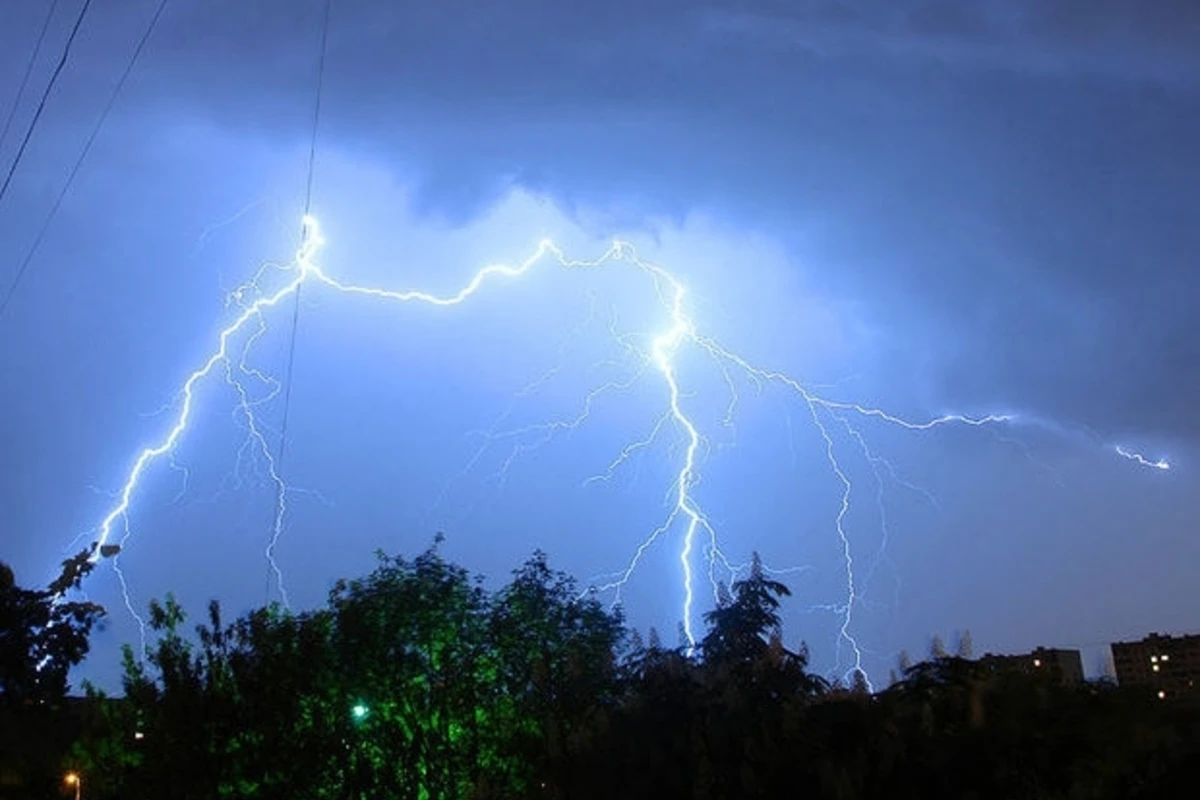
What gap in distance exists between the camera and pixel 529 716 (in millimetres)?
14438

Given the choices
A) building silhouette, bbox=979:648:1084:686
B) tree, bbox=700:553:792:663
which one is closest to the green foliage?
tree, bbox=700:553:792:663

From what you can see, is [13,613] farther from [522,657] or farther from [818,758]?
[818,758]

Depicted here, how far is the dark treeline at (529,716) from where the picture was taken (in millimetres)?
5797

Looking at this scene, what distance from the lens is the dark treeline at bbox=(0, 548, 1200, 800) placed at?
5797 mm

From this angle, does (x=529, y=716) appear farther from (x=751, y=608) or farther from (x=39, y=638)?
(x=39, y=638)

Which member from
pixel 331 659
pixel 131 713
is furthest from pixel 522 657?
pixel 131 713

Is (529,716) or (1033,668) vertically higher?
(529,716)

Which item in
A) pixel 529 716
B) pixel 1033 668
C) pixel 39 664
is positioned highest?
pixel 39 664

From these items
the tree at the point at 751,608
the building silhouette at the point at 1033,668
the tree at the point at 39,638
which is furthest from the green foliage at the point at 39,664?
the building silhouette at the point at 1033,668

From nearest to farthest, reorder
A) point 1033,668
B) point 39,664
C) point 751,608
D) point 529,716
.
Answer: point 1033,668 < point 529,716 < point 751,608 < point 39,664

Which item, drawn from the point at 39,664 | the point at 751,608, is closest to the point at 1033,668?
the point at 751,608

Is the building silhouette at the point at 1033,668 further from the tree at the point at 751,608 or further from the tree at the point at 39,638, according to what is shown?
the tree at the point at 39,638

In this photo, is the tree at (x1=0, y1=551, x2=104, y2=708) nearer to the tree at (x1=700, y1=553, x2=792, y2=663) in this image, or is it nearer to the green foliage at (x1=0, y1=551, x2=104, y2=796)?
the green foliage at (x1=0, y1=551, x2=104, y2=796)

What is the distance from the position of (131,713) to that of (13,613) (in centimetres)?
1689
